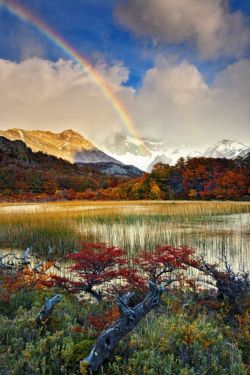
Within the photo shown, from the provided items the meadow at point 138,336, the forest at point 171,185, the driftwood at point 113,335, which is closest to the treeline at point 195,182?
the forest at point 171,185

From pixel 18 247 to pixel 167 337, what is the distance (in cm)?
1173

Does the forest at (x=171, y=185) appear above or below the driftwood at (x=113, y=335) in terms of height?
above

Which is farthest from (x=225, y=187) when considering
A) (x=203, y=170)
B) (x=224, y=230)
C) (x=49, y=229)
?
(x=49, y=229)

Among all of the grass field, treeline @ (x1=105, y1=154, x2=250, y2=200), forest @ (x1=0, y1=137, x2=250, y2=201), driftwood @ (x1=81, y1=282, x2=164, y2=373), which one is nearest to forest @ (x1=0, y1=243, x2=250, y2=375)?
driftwood @ (x1=81, y1=282, x2=164, y2=373)

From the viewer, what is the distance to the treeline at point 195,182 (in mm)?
45312

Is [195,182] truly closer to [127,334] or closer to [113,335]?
[127,334]

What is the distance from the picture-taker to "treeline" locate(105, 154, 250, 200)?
149 ft

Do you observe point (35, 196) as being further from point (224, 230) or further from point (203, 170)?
point (224, 230)

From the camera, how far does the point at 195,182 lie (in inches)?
2031

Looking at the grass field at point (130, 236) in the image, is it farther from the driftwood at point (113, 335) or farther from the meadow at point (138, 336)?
the driftwood at point (113, 335)

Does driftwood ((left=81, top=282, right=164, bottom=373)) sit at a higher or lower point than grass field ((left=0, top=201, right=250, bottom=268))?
higher

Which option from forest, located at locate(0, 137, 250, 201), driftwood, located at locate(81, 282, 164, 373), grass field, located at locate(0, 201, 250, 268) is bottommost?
grass field, located at locate(0, 201, 250, 268)

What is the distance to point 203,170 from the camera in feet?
166

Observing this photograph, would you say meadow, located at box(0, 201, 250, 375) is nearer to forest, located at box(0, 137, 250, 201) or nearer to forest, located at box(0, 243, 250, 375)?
forest, located at box(0, 243, 250, 375)
